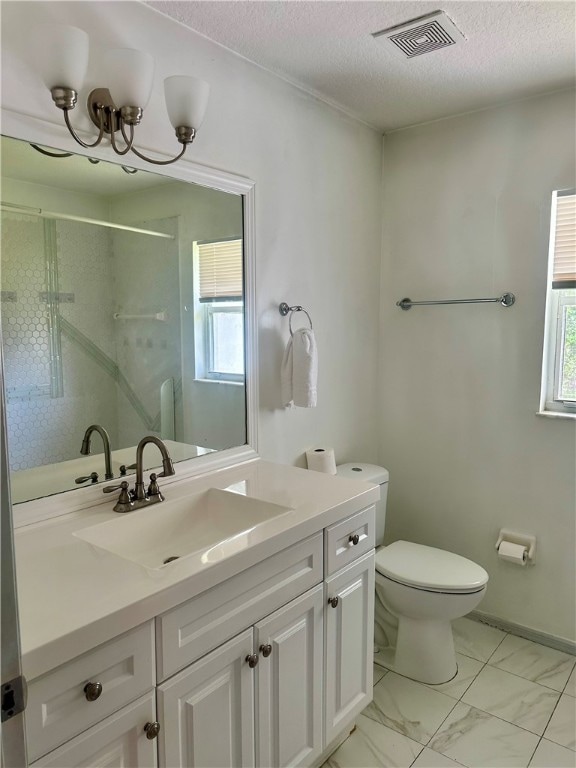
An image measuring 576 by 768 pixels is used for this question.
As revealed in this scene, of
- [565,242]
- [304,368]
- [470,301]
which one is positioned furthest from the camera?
[470,301]

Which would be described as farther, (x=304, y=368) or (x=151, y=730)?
(x=304, y=368)

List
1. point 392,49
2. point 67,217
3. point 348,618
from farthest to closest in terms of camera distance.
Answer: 1. point 392,49
2. point 348,618
3. point 67,217

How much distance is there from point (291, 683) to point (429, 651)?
91 cm

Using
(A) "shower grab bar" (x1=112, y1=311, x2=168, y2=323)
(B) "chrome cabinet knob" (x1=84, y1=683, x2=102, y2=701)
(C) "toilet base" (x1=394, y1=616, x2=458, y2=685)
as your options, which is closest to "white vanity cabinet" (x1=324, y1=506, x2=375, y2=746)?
(C) "toilet base" (x1=394, y1=616, x2=458, y2=685)

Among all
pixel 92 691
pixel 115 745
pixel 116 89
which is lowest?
pixel 115 745

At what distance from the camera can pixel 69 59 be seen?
1.29 metres

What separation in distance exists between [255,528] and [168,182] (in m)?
1.10

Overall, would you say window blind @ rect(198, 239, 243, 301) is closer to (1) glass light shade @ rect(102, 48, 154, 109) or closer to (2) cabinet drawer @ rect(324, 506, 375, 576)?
(1) glass light shade @ rect(102, 48, 154, 109)

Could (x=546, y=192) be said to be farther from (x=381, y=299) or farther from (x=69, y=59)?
(x=69, y=59)

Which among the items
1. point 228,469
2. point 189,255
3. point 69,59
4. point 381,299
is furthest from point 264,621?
point 381,299

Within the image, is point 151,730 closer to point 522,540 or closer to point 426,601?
point 426,601

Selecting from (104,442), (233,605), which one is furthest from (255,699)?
(104,442)

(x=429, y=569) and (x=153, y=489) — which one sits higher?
(x=153, y=489)

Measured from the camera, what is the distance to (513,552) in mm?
2381
